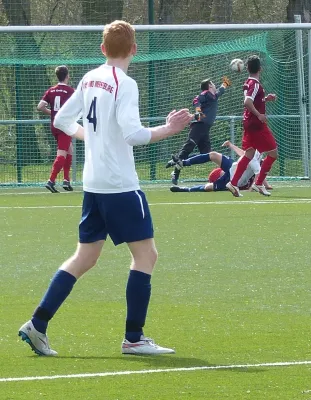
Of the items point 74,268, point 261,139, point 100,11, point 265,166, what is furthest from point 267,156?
point 74,268

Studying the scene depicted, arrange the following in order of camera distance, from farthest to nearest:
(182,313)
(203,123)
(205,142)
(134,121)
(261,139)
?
(205,142)
(203,123)
(261,139)
(182,313)
(134,121)

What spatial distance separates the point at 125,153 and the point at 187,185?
15.3 metres

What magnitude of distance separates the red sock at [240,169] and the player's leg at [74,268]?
11.6m

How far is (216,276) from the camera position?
10.4 metres

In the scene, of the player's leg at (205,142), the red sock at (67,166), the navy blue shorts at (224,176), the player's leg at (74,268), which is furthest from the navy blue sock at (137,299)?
the player's leg at (205,142)

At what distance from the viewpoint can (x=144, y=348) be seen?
718 centimetres

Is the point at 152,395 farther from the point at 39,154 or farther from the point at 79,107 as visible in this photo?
the point at 39,154

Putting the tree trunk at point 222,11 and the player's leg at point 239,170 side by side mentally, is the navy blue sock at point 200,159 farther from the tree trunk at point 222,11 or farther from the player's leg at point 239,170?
the tree trunk at point 222,11

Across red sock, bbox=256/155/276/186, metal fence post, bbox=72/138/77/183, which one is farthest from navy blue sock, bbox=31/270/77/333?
metal fence post, bbox=72/138/77/183

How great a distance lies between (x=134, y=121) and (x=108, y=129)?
0.75 feet

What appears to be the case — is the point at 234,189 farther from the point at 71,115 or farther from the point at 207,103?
the point at 71,115

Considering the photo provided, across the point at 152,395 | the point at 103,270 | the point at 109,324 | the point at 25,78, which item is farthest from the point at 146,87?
the point at 152,395

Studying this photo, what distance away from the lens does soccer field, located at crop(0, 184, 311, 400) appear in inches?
251

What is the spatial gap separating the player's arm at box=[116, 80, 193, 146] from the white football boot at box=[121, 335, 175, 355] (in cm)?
119
